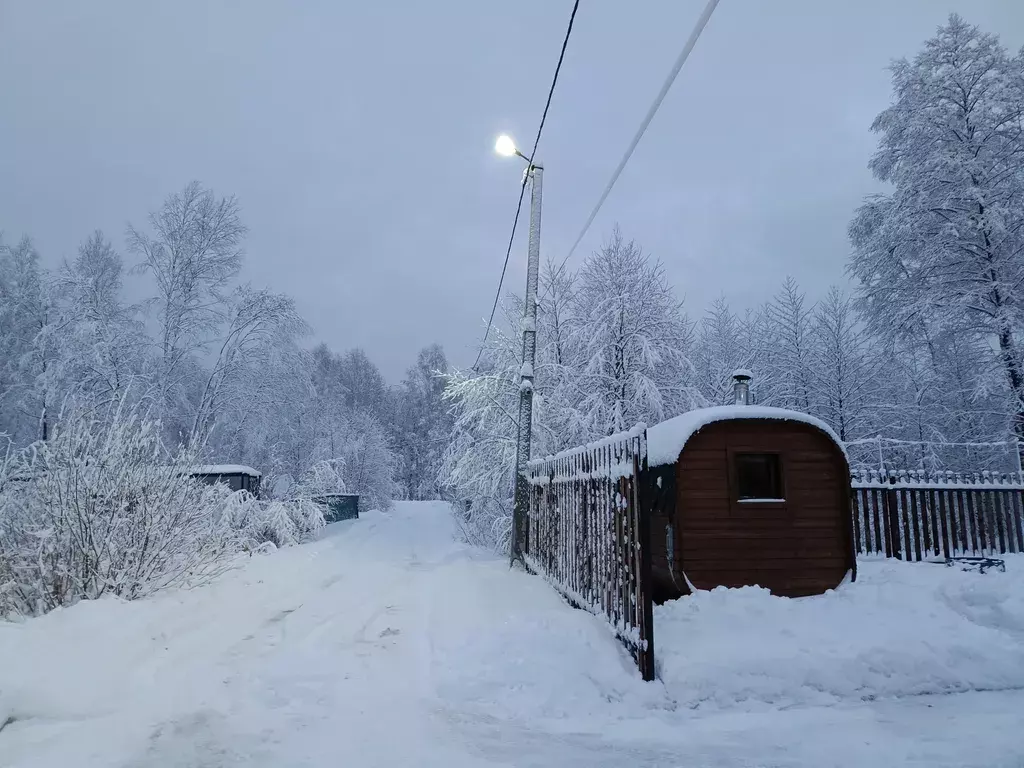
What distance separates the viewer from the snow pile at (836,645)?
4309 millimetres

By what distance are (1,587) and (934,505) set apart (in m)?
13.5

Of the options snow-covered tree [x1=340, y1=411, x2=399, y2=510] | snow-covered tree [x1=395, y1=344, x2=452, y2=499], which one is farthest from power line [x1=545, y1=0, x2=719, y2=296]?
snow-covered tree [x1=395, y1=344, x2=452, y2=499]

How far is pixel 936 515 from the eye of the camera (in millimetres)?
10812

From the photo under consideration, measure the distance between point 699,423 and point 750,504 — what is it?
1.22 metres

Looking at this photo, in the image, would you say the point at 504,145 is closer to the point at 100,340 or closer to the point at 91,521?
the point at 91,521

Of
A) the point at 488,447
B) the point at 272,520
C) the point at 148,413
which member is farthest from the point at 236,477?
the point at 148,413

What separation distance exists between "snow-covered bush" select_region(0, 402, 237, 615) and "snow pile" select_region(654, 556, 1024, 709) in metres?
5.35

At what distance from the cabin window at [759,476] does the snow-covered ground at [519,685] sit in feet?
4.80

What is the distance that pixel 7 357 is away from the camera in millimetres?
24031

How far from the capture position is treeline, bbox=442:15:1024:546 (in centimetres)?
1513

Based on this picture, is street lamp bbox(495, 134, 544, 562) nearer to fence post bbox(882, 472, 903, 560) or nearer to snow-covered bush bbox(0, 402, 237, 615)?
snow-covered bush bbox(0, 402, 237, 615)

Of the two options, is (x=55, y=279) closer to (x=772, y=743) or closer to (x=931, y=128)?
(x=772, y=743)

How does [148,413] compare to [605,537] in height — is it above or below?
above

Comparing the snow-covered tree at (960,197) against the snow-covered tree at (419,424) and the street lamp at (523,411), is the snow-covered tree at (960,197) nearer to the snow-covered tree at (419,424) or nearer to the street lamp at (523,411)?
the street lamp at (523,411)
